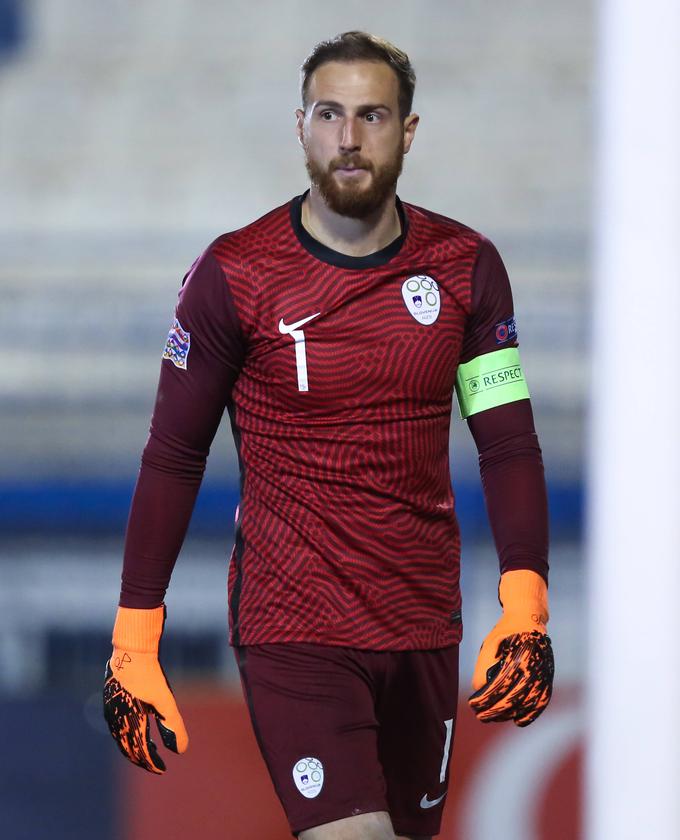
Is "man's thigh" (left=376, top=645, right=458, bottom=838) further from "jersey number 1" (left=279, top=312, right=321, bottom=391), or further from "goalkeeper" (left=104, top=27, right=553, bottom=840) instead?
"jersey number 1" (left=279, top=312, right=321, bottom=391)

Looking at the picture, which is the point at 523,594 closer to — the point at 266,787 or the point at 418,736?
the point at 418,736

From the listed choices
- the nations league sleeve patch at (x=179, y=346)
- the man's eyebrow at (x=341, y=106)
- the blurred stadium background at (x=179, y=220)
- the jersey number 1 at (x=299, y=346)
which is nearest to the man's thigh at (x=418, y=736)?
the jersey number 1 at (x=299, y=346)

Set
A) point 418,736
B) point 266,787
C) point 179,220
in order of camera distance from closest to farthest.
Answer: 1. point 418,736
2. point 266,787
3. point 179,220

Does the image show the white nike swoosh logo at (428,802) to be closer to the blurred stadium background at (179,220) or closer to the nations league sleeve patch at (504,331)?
the nations league sleeve patch at (504,331)

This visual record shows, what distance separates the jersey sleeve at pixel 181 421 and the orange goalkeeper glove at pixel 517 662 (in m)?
0.49

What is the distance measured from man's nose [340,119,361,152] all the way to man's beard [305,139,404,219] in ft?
0.04

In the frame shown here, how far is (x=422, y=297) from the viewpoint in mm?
2148

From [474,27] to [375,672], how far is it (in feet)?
28.3

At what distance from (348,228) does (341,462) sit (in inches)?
13.5

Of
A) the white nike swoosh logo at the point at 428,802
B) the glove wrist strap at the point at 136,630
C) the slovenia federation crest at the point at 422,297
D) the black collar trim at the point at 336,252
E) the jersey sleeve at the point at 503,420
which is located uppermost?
the black collar trim at the point at 336,252

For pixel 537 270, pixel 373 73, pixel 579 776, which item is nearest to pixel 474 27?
pixel 537 270

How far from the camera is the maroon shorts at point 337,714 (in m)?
2.06

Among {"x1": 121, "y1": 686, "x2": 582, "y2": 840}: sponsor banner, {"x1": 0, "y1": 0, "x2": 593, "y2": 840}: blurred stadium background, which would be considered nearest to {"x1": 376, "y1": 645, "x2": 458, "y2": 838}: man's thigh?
{"x1": 121, "y1": 686, "x2": 582, "y2": 840}: sponsor banner

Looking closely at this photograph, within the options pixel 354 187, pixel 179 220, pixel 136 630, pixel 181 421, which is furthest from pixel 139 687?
pixel 179 220
